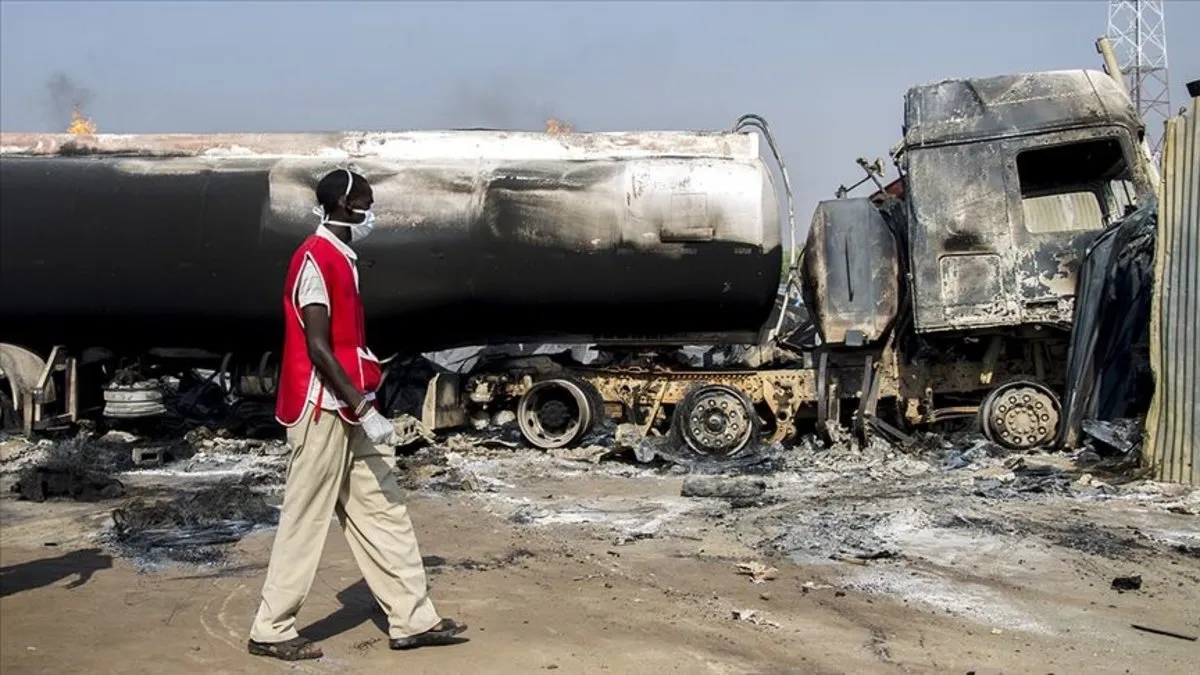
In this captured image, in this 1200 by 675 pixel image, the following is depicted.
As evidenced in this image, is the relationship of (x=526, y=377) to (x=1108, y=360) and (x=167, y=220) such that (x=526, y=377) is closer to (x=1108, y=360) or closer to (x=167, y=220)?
(x=167, y=220)

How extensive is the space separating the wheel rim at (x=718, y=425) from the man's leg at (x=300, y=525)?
557 cm

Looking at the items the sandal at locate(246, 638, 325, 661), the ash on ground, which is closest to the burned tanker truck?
the ash on ground

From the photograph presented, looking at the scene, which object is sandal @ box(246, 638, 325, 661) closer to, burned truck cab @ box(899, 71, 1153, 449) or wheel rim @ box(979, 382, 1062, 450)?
burned truck cab @ box(899, 71, 1153, 449)

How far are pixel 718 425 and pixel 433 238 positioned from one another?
2.75 meters

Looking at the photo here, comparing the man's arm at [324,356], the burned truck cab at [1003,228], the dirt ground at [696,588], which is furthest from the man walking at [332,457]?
the burned truck cab at [1003,228]

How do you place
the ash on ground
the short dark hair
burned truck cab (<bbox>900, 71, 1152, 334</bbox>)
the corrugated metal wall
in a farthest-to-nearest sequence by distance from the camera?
1. burned truck cab (<bbox>900, 71, 1152, 334</bbox>)
2. the corrugated metal wall
3. the ash on ground
4. the short dark hair

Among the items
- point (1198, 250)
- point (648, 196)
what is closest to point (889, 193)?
point (648, 196)

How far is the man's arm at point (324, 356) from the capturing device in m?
3.93

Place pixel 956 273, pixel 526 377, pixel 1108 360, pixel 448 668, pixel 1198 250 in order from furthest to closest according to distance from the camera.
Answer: pixel 526 377
pixel 956 273
pixel 1108 360
pixel 1198 250
pixel 448 668

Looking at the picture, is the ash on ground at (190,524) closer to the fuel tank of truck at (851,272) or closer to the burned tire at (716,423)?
the burned tire at (716,423)

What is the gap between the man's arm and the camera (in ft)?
12.9

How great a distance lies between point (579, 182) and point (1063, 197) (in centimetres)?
407

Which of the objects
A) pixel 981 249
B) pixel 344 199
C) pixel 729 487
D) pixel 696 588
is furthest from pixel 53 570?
pixel 981 249

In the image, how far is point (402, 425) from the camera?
30.8 feet
